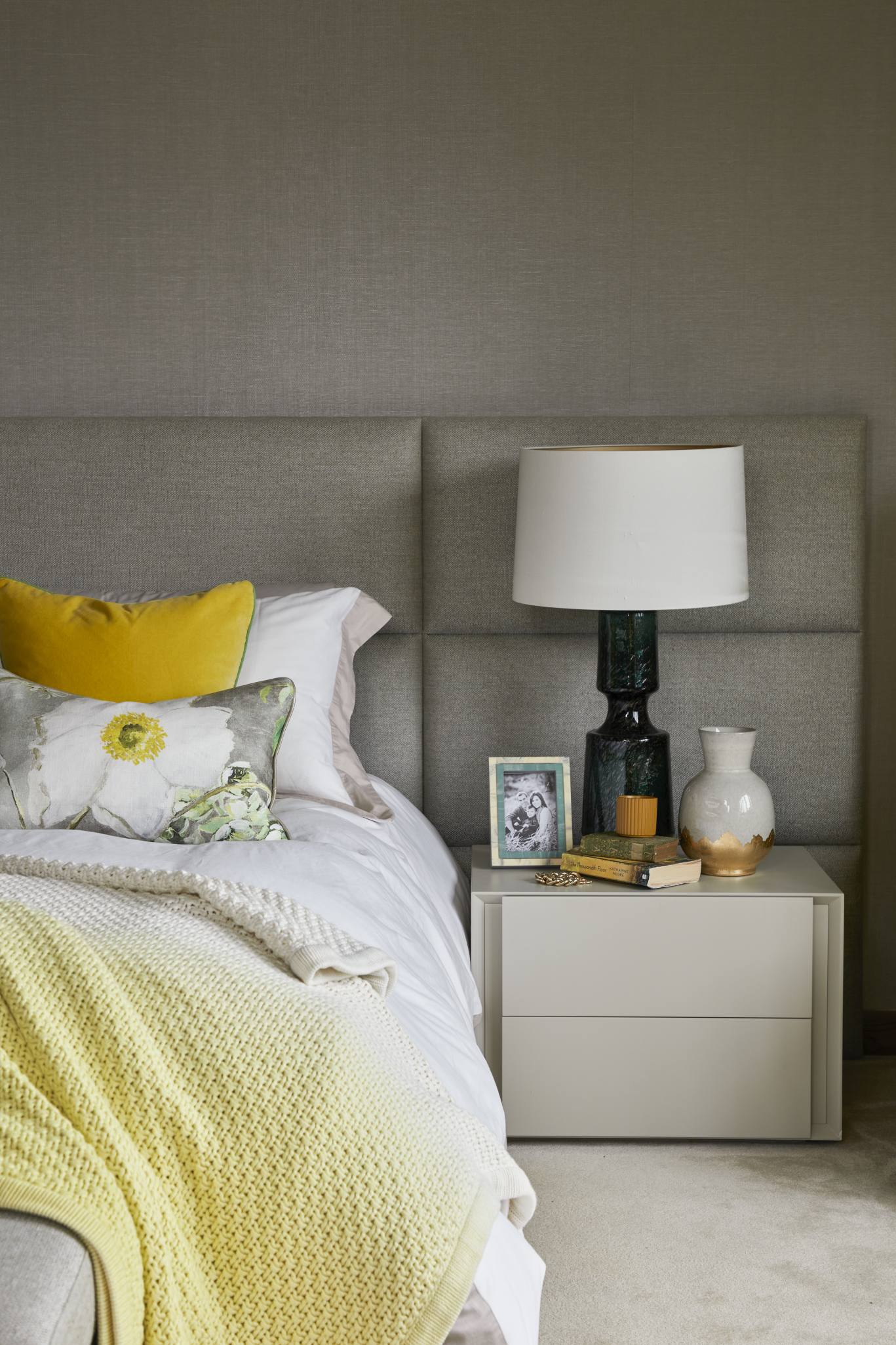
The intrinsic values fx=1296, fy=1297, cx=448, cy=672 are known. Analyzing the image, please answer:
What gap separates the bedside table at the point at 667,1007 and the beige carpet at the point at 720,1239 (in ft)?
0.21

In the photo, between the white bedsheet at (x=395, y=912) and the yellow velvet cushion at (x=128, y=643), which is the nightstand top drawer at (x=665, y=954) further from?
the yellow velvet cushion at (x=128, y=643)

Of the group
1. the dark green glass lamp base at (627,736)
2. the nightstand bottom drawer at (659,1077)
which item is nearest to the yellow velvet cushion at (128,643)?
the dark green glass lamp base at (627,736)

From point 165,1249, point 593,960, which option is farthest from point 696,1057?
point 165,1249

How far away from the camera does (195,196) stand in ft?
8.72

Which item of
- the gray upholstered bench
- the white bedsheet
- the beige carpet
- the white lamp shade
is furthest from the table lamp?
the gray upholstered bench

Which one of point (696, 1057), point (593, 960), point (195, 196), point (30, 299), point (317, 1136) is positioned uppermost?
point (195, 196)

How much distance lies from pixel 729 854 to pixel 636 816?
0.18 meters

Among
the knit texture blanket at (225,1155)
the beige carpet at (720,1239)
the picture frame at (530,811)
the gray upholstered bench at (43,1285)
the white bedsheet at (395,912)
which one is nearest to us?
the gray upholstered bench at (43,1285)

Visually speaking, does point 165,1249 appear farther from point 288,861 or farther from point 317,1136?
point 288,861

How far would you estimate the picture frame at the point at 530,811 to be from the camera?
2406 mm

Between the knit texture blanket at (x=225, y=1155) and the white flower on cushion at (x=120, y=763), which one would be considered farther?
the white flower on cushion at (x=120, y=763)

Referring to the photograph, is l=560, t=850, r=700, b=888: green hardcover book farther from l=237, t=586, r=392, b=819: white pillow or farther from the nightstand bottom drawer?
l=237, t=586, r=392, b=819: white pillow

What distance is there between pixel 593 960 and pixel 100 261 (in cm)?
172

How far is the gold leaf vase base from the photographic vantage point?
2.32m
